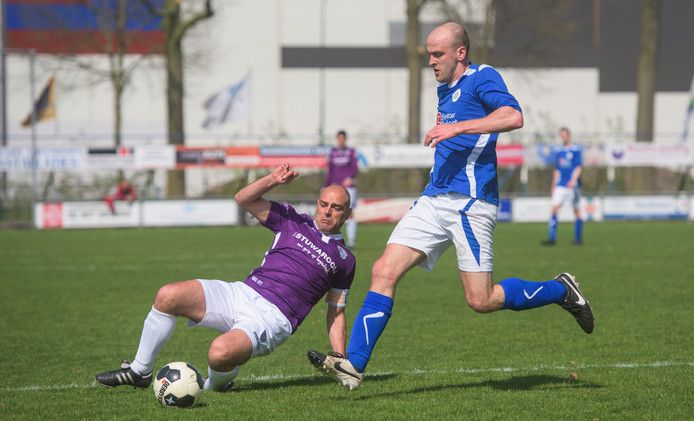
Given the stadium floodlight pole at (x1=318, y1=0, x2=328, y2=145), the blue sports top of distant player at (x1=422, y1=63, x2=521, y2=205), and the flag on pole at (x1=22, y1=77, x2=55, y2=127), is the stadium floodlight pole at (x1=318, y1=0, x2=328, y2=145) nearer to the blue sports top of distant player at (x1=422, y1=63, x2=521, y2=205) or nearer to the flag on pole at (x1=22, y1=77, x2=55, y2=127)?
the flag on pole at (x1=22, y1=77, x2=55, y2=127)

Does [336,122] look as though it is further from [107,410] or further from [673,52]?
[107,410]

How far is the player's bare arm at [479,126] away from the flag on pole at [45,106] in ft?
124

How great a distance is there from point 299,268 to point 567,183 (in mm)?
15334

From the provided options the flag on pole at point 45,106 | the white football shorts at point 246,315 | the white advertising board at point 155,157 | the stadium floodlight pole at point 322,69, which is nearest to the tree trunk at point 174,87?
the white advertising board at point 155,157

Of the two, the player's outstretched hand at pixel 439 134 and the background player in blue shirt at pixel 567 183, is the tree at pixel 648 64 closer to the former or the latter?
the background player in blue shirt at pixel 567 183

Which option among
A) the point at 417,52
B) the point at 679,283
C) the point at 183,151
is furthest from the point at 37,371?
the point at 417,52

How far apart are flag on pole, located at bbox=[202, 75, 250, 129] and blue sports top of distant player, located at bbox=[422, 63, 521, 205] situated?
131 feet

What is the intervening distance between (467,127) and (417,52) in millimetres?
31571

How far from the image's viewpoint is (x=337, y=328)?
6.55 meters

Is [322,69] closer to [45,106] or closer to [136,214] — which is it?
[45,106]

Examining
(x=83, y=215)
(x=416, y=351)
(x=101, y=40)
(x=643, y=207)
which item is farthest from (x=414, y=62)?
(x=416, y=351)

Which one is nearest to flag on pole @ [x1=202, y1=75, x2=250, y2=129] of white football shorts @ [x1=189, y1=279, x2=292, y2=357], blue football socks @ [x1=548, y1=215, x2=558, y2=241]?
blue football socks @ [x1=548, y1=215, x2=558, y2=241]

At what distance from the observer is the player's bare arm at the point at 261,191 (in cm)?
622

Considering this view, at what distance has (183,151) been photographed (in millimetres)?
31203
